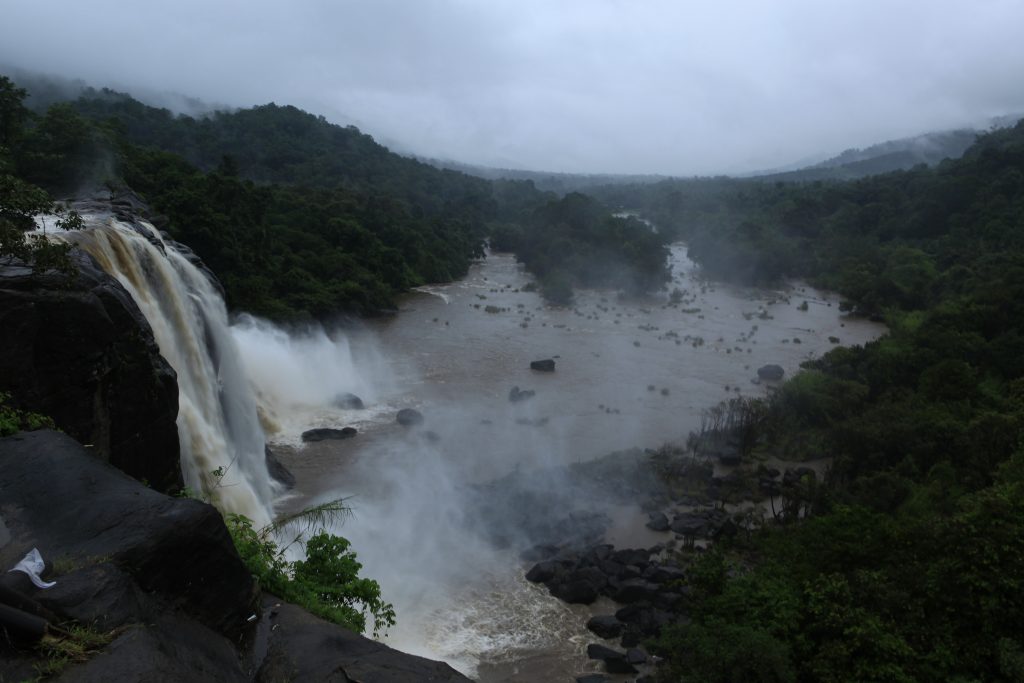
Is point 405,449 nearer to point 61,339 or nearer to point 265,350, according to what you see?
point 265,350

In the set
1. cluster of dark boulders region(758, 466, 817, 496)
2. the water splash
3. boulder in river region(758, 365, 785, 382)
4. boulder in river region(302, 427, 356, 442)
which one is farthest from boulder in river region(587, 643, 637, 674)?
boulder in river region(758, 365, 785, 382)

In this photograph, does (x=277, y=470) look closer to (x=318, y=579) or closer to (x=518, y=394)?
(x=318, y=579)

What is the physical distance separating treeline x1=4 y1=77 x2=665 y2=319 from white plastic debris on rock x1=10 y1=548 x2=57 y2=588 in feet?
77.8

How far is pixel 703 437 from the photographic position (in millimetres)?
26938

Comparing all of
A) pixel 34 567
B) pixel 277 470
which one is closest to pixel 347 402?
pixel 277 470

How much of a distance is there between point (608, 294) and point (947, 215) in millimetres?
36491

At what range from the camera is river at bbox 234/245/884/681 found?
16.2 meters

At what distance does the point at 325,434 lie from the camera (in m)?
25.6

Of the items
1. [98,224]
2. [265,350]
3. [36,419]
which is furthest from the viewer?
[265,350]

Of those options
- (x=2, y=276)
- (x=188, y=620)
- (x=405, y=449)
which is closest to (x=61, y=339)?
(x=2, y=276)

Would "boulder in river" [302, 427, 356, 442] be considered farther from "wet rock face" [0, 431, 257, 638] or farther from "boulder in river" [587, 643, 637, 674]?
"wet rock face" [0, 431, 257, 638]

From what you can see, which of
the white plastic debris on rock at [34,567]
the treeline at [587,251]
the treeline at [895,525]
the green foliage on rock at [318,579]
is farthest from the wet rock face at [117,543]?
the treeline at [587,251]

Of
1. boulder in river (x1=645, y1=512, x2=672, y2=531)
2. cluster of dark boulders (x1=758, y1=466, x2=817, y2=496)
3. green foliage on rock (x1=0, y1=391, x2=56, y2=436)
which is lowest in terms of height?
boulder in river (x1=645, y1=512, x2=672, y2=531)

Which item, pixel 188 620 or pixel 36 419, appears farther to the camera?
pixel 36 419
